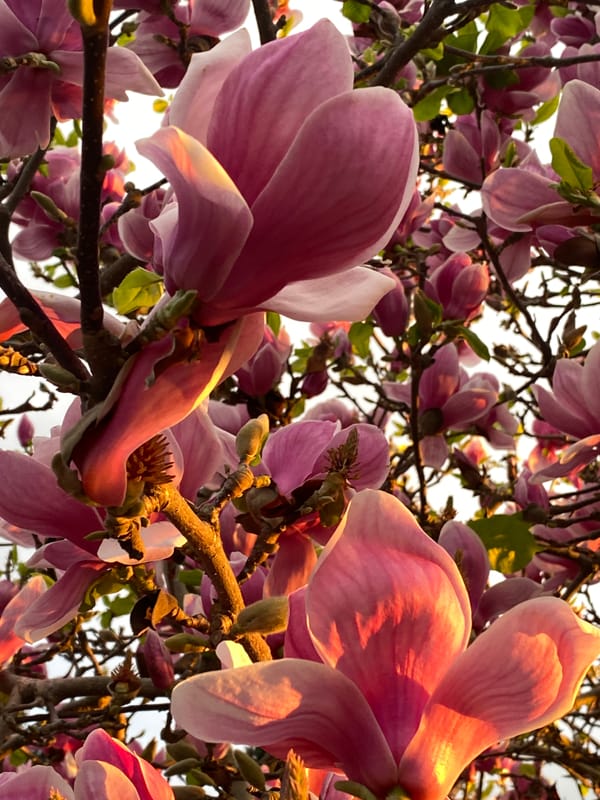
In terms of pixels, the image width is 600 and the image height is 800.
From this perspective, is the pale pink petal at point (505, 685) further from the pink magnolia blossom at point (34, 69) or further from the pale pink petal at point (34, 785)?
the pink magnolia blossom at point (34, 69)

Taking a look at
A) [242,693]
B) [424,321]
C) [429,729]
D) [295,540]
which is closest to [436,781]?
[429,729]

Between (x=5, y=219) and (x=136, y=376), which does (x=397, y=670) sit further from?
(x=5, y=219)

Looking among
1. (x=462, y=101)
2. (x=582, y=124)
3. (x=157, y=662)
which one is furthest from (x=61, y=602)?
(x=462, y=101)

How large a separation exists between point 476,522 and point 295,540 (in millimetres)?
473

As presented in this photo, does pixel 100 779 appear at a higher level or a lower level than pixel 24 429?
higher

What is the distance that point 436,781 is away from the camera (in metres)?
0.55

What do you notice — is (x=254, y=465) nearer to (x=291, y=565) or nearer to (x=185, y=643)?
(x=291, y=565)

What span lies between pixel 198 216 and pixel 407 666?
0.34 m

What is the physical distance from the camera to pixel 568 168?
1.10 meters

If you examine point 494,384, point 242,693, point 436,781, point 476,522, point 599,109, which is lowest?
point 494,384

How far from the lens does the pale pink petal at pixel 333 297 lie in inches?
21.7

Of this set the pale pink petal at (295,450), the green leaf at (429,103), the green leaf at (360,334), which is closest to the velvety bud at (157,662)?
the pale pink petal at (295,450)

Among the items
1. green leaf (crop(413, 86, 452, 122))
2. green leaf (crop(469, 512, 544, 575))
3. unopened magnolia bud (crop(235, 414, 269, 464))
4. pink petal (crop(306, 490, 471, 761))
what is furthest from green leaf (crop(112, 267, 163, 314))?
green leaf (crop(413, 86, 452, 122))

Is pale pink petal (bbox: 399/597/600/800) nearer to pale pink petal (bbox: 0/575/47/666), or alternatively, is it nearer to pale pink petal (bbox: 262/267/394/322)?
pale pink petal (bbox: 262/267/394/322)
